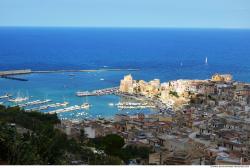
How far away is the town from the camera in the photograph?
5895 millimetres

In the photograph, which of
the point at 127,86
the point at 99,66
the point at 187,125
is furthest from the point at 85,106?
the point at 99,66

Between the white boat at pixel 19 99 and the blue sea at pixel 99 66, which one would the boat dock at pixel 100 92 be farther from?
the white boat at pixel 19 99

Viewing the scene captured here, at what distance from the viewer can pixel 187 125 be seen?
9094mm

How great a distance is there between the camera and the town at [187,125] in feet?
19.3

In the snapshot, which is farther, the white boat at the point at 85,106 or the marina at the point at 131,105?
the marina at the point at 131,105

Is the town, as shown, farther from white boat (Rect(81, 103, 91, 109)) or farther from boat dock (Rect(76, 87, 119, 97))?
white boat (Rect(81, 103, 91, 109))

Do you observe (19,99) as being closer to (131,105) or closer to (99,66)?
(131,105)

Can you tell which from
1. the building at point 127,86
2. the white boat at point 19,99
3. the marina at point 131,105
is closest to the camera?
the white boat at point 19,99

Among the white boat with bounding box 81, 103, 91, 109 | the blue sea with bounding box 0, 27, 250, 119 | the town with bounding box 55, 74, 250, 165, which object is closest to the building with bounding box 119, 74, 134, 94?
the town with bounding box 55, 74, 250, 165

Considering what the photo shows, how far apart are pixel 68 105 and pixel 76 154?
808 centimetres

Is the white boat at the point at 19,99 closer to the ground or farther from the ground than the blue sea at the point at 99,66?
closer to the ground

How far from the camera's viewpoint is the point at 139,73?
20141 millimetres

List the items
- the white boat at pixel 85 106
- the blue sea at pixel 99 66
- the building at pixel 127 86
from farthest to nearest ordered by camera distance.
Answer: the building at pixel 127 86 < the blue sea at pixel 99 66 < the white boat at pixel 85 106

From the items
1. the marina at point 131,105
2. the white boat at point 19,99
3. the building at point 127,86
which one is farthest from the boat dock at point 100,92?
the white boat at point 19,99
